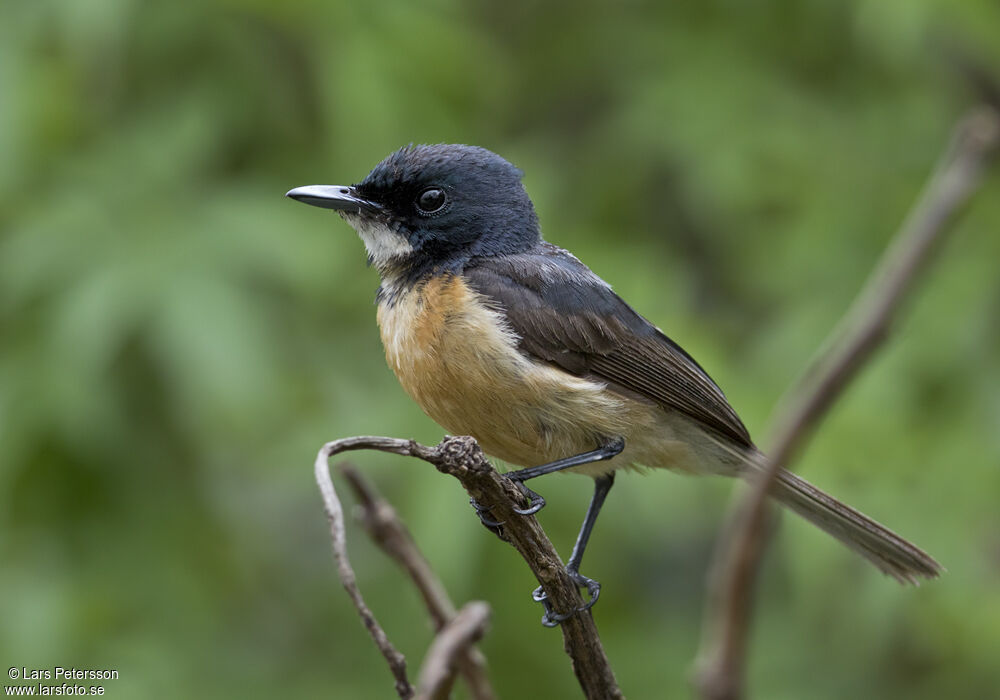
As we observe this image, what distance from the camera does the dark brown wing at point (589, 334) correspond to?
3.40 metres

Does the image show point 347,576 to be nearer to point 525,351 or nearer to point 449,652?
point 449,652

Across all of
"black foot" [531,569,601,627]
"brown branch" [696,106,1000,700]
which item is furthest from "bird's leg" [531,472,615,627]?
"brown branch" [696,106,1000,700]

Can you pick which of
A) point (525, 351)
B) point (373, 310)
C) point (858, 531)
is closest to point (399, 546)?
point (525, 351)

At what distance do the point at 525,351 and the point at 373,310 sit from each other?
134 cm

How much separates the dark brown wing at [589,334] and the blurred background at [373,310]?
446mm

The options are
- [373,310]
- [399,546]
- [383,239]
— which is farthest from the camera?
[373,310]

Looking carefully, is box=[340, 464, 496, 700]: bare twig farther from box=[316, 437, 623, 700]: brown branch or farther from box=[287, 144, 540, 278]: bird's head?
box=[287, 144, 540, 278]: bird's head

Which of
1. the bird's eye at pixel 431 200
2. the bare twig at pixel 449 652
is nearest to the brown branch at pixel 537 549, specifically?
the bare twig at pixel 449 652

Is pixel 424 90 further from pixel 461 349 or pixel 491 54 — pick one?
pixel 461 349

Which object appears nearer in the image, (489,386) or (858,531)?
(489,386)

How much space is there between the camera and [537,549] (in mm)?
2436

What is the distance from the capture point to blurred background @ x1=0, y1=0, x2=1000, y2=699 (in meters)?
3.97


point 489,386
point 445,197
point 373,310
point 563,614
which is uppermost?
point 445,197

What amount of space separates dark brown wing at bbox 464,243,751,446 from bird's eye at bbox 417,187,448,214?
0.70ft
